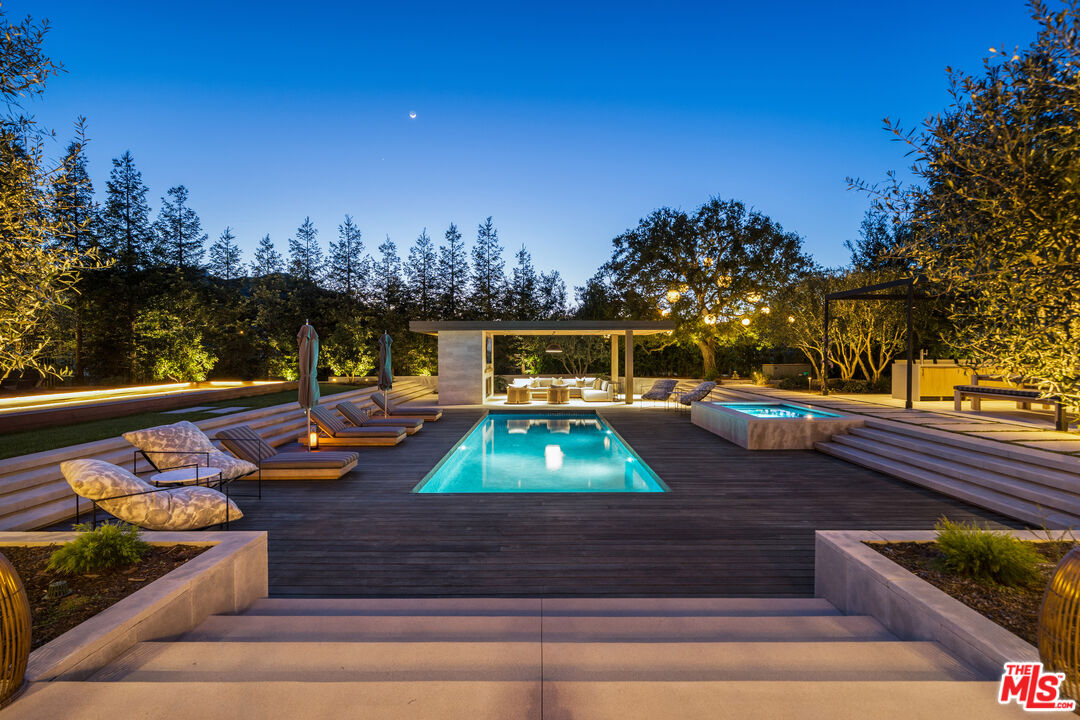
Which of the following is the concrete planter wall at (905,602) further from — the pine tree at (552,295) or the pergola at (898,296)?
the pine tree at (552,295)

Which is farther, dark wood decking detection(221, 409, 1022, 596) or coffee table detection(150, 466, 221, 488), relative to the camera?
coffee table detection(150, 466, 221, 488)

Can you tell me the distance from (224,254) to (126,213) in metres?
8.44

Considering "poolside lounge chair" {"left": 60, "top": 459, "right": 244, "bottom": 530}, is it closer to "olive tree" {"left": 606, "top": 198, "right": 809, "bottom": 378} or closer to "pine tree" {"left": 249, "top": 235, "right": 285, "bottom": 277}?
"olive tree" {"left": 606, "top": 198, "right": 809, "bottom": 378}

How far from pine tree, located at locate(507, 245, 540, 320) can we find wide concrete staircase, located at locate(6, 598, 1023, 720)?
28169mm

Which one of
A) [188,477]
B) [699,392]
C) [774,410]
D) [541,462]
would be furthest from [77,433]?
[774,410]

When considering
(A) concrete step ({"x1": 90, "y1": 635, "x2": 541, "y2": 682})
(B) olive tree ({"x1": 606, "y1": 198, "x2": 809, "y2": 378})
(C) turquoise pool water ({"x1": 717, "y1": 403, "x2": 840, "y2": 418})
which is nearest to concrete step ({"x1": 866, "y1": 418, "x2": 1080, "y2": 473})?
(C) turquoise pool water ({"x1": 717, "y1": 403, "x2": 840, "y2": 418})

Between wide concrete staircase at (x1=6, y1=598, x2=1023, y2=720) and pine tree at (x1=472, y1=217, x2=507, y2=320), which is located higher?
pine tree at (x1=472, y1=217, x2=507, y2=320)

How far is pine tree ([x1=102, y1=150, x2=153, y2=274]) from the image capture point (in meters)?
21.6

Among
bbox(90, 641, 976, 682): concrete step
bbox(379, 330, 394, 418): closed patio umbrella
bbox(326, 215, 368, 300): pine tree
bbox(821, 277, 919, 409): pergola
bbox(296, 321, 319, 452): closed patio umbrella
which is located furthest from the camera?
bbox(326, 215, 368, 300): pine tree

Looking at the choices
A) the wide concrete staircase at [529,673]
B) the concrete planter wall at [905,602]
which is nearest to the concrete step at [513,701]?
the wide concrete staircase at [529,673]

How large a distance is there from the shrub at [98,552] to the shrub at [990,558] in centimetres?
472

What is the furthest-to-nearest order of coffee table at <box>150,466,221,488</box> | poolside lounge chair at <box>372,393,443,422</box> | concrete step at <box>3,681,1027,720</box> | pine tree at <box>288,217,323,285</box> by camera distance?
pine tree at <box>288,217,323,285</box>, poolside lounge chair at <box>372,393,443,422</box>, coffee table at <box>150,466,221,488</box>, concrete step at <box>3,681,1027,720</box>

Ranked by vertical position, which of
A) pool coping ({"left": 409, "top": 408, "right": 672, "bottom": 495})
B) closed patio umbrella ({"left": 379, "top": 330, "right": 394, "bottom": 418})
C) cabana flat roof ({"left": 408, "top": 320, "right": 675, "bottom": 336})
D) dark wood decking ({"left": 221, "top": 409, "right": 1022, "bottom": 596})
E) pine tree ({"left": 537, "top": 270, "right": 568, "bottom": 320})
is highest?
pine tree ({"left": 537, "top": 270, "right": 568, "bottom": 320})

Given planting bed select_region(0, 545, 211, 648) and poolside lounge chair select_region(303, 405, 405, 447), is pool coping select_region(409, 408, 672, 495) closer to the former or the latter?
poolside lounge chair select_region(303, 405, 405, 447)
